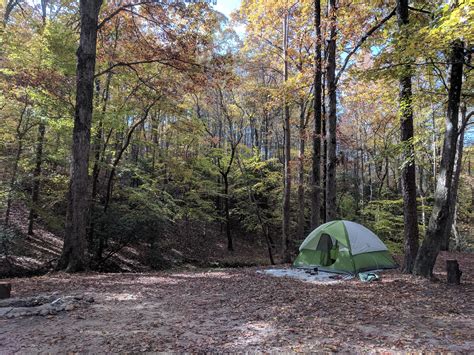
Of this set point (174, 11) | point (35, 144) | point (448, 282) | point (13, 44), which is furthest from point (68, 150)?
point (448, 282)

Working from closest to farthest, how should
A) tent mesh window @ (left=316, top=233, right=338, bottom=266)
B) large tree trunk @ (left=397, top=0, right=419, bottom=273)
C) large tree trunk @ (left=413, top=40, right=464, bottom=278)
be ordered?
1. large tree trunk @ (left=413, top=40, right=464, bottom=278)
2. large tree trunk @ (left=397, top=0, right=419, bottom=273)
3. tent mesh window @ (left=316, top=233, right=338, bottom=266)

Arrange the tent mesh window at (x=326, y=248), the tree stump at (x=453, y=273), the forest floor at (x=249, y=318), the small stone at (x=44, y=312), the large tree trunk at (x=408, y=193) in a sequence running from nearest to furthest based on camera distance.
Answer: the forest floor at (x=249, y=318), the small stone at (x=44, y=312), the tree stump at (x=453, y=273), the large tree trunk at (x=408, y=193), the tent mesh window at (x=326, y=248)

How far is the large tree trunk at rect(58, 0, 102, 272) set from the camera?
847 cm

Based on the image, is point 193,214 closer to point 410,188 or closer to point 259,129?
point 259,129

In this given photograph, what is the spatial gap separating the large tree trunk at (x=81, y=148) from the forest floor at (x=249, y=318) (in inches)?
63.1

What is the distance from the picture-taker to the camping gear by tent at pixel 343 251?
8562mm

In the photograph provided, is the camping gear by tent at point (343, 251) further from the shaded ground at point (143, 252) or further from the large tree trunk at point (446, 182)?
the shaded ground at point (143, 252)

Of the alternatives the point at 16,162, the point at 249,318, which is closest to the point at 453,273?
the point at 249,318

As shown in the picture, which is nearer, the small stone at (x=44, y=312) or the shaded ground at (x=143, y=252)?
the small stone at (x=44, y=312)

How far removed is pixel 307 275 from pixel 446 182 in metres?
3.82

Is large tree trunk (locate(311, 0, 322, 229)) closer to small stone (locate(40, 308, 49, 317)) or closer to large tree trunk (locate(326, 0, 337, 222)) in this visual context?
large tree trunk (locate(326, 0, 337, 222))

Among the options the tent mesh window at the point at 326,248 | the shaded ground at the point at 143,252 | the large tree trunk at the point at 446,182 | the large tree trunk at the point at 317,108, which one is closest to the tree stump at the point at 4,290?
the shaded ground at the point at 143,252

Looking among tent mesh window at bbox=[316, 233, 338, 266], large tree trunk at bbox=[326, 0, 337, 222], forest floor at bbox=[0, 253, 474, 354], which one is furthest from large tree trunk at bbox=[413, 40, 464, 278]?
large tree trunk at bbox=[326, 0, 337, 222]

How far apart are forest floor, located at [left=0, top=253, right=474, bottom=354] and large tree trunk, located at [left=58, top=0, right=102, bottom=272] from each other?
160 cm
